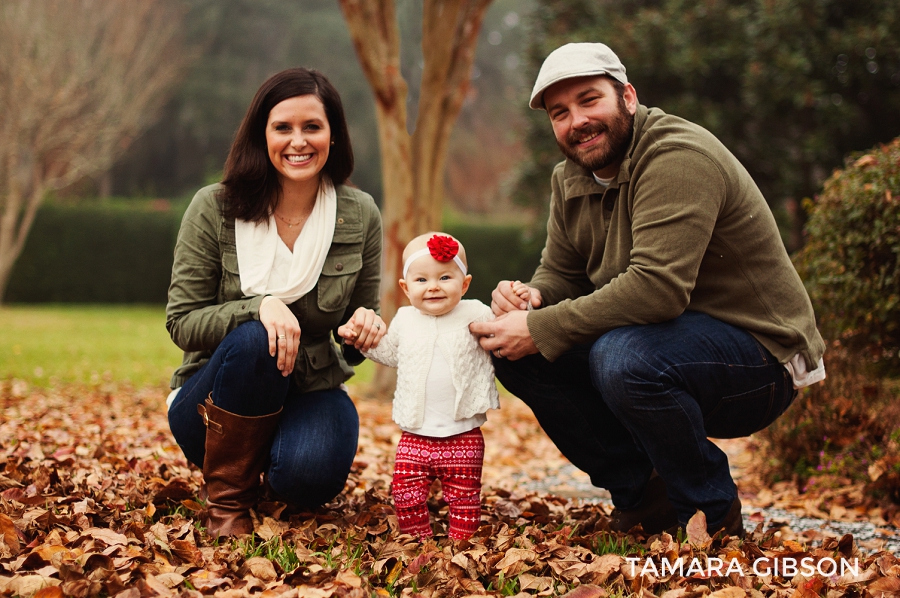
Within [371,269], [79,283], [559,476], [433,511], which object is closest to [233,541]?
[433,511]

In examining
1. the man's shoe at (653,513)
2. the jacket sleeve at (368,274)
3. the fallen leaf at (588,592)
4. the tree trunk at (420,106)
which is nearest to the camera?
the fallen leaf at (588,592)

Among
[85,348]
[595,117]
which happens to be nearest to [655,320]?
[595,117]

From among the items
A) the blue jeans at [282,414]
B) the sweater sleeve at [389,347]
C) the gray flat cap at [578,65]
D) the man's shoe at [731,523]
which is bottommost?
the man's shoe at [731,523]

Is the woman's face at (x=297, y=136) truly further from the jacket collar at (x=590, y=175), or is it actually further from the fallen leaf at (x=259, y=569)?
the fallen leaf at (x=259, y=569)

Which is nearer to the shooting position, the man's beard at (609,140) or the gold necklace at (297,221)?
the man's beard at (609,140)

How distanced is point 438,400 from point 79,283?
59.3 feet

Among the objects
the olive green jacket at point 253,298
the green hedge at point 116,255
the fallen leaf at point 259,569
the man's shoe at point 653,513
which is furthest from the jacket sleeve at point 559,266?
the green hedge at point 116,255

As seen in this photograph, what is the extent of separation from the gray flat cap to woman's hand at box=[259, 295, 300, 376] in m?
1.20

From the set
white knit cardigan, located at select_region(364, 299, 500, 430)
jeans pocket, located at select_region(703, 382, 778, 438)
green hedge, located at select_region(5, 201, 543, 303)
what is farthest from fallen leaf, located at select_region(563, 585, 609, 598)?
green hedge, located at select_region(5, 201, 543, 303)

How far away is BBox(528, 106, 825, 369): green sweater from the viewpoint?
2.58 meters

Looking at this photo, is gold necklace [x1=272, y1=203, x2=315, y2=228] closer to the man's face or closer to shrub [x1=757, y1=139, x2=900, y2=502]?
the man's face

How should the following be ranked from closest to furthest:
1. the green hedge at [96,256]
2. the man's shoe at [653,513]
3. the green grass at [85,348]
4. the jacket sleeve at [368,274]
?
1. the man's shoe at [653,513]
2. the jacket sleeve at [368,274]
3. the green grass at [85,348]
4. the green hedge at [96,256]

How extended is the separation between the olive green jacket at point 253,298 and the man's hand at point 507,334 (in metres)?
0.55

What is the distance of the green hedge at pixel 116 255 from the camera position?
18094 mm
